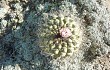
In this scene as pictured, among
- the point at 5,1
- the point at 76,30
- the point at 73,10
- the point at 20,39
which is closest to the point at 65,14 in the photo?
the point at 73,10

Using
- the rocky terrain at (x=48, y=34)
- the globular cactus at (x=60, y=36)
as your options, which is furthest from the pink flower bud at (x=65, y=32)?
the rocky terrain at (x=48, y=34)

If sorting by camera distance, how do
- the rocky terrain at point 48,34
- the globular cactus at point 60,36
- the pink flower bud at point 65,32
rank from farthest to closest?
1. the rocky terrain at point 48,34
2. the globular cactus at point 60,36
3. the pink flower bud at point 65,32

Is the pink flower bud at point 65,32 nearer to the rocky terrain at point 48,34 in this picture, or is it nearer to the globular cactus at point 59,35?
the globular cactus at point 59,35

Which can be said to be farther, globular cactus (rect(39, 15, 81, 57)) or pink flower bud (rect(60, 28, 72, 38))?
globular cactus (rect(39, 15, 81, 57))

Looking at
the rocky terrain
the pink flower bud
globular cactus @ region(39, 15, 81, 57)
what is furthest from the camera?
the rocky terrain

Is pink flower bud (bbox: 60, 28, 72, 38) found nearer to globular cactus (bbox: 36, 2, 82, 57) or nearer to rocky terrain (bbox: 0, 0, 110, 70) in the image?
globular cactus (bbox: 36, 2, 82, 57)

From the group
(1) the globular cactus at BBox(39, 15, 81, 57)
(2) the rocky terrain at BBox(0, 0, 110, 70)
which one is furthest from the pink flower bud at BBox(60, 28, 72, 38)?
(2) the rocky terrain at BBox(0, 0, 110, 70)

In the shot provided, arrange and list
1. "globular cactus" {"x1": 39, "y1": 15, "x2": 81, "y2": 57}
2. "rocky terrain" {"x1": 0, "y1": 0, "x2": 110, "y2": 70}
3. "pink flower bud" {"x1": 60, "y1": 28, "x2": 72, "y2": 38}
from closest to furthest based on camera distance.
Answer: "pink flower bud" {"x1": 60, "y1": 28, "x2": 72, "y2": 38} → "globular cactus" {"x1": 39, "y1": 15, "x2": 81, "y2": 57} → "rocky terrain" {"x1": 0, "y1": 0, "x2": 110, "y2": 70}

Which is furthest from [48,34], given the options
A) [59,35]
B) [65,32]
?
[65,32]

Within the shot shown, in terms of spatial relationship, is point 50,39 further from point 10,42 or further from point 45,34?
point 10,42
